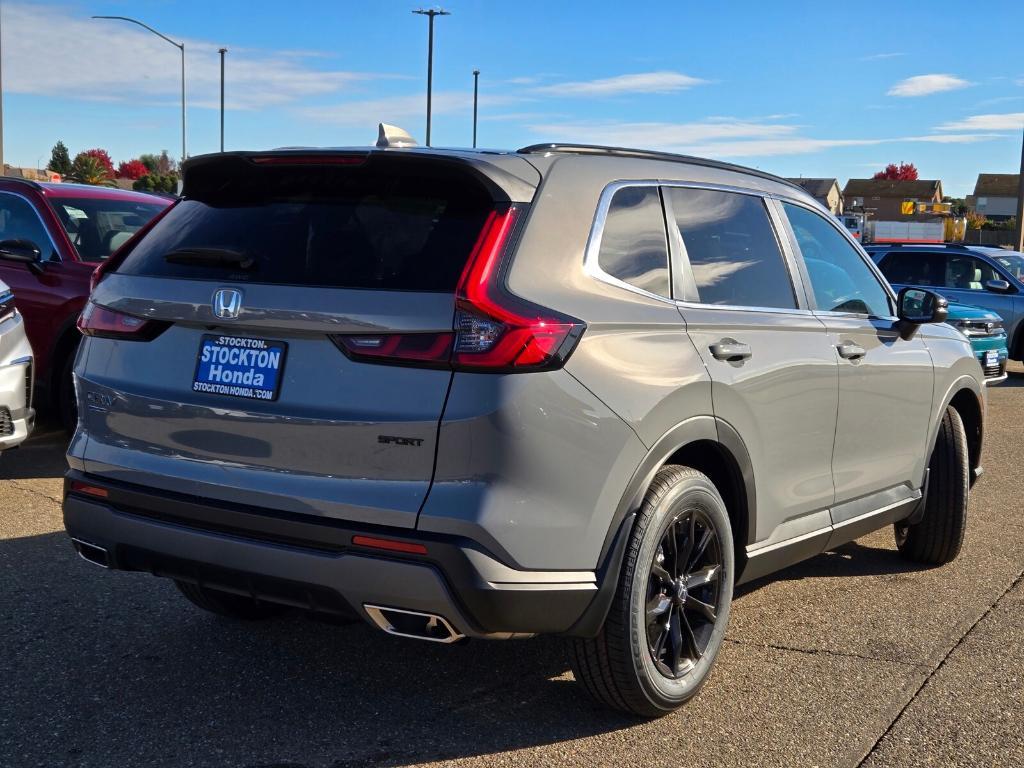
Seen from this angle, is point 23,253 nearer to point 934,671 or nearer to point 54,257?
point 54,257

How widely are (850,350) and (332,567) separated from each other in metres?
2.46

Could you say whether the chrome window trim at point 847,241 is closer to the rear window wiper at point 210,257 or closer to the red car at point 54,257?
the rear window wiper at point 210,257

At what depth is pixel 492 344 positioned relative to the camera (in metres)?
2.98

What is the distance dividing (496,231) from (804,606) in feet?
8.56

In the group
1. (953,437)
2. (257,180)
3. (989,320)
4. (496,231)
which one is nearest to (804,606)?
(953,437)

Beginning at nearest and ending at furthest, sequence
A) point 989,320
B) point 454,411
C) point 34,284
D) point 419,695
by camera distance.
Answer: point 454,411, point 419,695, point 34,284, point 989,320

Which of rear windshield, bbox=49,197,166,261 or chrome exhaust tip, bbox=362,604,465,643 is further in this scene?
rear windshield, bbox=49,197,166,261

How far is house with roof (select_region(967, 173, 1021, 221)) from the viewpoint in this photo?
123812mm

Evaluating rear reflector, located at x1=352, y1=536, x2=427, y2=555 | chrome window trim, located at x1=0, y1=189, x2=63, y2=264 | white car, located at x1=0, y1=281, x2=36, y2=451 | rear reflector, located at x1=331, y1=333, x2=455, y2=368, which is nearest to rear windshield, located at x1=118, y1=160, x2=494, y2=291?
rear reflector, located at x1=331, y1=333, x2=455, y2=368

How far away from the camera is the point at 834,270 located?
479cm

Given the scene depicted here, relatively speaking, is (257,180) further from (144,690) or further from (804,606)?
(804,606)

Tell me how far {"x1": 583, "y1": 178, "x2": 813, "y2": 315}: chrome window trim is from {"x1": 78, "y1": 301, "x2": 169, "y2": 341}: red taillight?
4.24 feet

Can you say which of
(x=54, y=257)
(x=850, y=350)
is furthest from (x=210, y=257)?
(x=54, y=257)

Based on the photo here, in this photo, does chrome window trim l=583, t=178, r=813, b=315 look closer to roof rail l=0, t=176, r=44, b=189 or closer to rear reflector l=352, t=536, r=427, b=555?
rear reflector l=352, t=536, r=427, b=555
